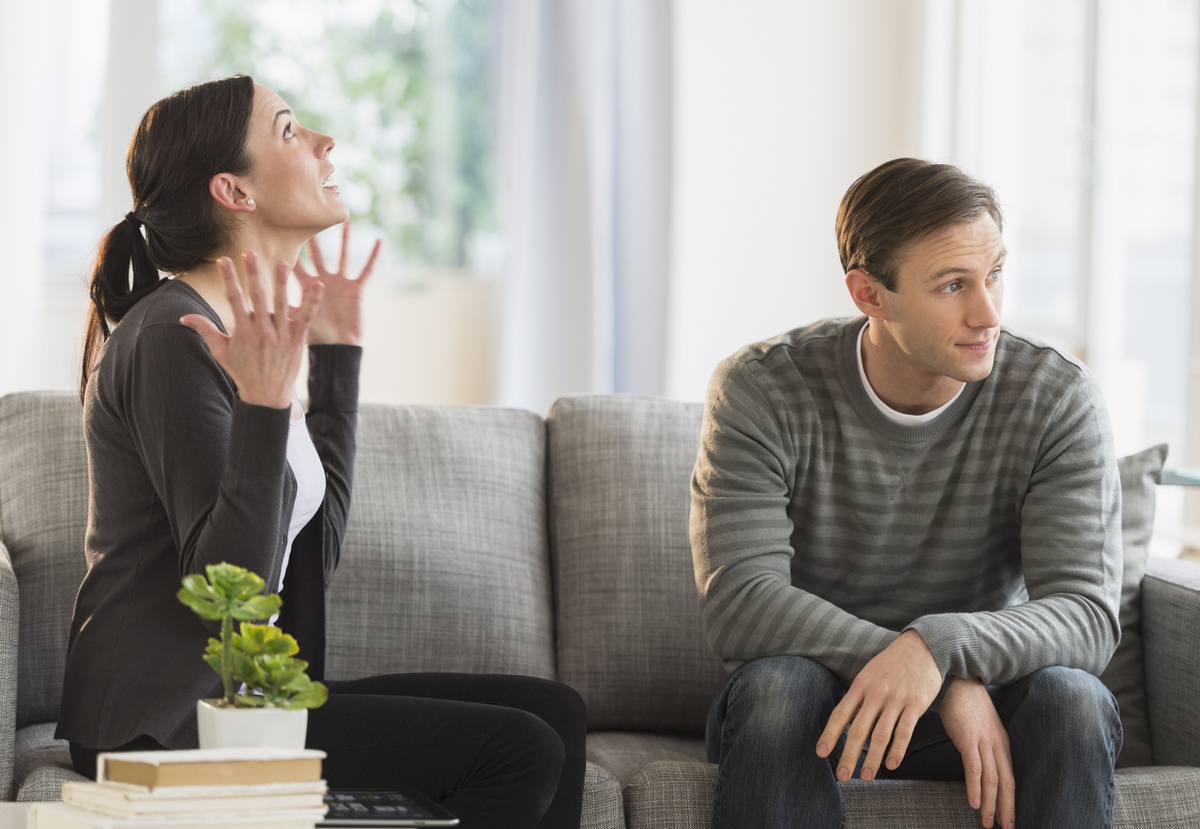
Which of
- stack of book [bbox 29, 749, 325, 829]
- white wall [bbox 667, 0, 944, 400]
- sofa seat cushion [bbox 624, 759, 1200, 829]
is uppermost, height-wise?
white wall [bbox 667, 0, 944, 400]

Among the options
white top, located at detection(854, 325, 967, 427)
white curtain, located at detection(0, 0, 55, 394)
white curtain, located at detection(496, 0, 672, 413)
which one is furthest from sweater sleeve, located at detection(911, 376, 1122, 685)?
white curtain, located at detection(0, 0, 55, 394)

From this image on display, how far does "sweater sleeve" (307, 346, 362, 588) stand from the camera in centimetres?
167

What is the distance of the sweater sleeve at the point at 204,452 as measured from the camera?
1.20 m

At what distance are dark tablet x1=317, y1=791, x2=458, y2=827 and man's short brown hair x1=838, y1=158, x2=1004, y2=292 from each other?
3.00 feet

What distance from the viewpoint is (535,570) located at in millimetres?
1942

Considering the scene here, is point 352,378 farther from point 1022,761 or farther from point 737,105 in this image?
point 737,105

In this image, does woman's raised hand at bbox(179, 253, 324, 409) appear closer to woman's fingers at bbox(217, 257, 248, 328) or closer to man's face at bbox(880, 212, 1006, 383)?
woman's fingers at bbox(217, 257, 248, 328)

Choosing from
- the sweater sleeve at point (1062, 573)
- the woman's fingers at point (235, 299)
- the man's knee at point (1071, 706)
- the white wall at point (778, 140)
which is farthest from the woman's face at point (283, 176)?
the white wall at point (778, 140)

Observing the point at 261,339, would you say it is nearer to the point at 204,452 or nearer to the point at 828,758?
the point at 204,452

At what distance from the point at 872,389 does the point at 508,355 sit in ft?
6.51

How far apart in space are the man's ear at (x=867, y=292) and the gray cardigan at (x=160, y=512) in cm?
78

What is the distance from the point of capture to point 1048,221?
3.25 meters

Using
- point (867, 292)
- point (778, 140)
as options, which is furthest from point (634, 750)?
point (778, 140)

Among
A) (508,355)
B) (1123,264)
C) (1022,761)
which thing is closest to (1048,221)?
(1123,264)
